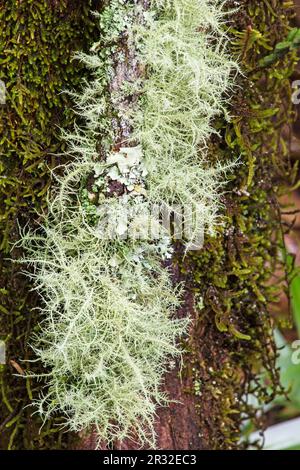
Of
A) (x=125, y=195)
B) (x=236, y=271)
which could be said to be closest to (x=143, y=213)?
(x=125, y=195)

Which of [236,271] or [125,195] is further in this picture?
[236,271]

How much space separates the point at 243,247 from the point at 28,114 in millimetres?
433

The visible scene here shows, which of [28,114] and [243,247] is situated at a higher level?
[28,114]

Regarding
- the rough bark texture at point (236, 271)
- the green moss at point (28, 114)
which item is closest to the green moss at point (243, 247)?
the rough bark texture at point (236, 271)

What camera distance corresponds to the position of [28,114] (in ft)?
3.34

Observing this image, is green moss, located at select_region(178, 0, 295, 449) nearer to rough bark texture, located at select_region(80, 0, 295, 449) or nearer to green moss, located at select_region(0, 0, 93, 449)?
rough bark texture, located at select_region(80, 0, 295, 449)

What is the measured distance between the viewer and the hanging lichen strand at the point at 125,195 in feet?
3.14

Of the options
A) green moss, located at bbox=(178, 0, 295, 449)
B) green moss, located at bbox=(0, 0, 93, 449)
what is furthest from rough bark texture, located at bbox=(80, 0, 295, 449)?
green moss, located at bbox=(0, 0, 93, 449)

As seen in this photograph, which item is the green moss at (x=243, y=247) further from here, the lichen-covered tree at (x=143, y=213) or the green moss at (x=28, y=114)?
the green moss at (x=28, y=114)

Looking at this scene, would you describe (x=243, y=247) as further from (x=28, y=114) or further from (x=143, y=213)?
(x=28, y=114)

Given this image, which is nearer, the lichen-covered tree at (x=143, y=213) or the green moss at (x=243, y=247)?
the lichen-covered tree at (x=143, y=213)

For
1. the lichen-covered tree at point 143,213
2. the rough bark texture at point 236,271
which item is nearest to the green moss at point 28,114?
the lichen-covered tree at point 143,213
